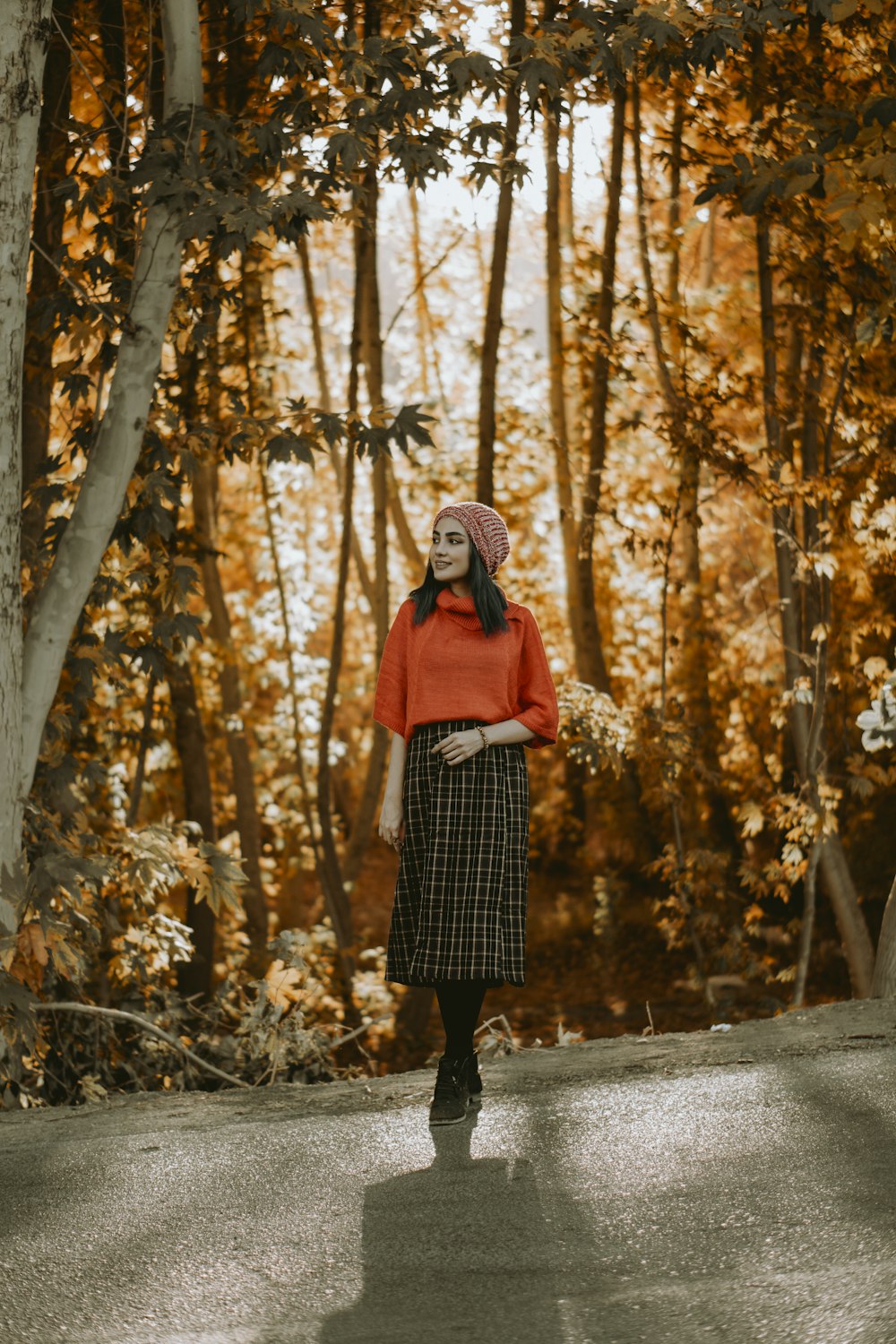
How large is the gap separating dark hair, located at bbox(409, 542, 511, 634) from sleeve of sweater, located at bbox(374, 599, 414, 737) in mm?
66

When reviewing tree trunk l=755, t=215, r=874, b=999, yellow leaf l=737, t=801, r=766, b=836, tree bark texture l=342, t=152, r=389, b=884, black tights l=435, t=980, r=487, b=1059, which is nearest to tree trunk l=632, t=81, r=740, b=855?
tree trunk l=755, t=215, r=874, b=999

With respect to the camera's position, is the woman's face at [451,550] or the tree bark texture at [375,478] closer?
the woman's face at [451,550]

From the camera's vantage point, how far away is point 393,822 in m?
4.34

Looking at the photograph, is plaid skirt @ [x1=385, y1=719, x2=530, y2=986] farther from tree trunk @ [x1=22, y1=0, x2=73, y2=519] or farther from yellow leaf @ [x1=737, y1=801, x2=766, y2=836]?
yellow leaf @ [x1=737, y1=801, x2=766, y2=836]

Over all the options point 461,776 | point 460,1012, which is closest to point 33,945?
point 460,1012

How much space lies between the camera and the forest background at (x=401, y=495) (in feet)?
17.9

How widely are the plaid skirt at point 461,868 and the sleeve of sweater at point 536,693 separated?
0.09 metres

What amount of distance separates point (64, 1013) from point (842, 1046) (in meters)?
3.42

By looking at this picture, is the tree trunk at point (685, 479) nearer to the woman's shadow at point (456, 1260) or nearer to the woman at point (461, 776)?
the woman at point (461, 776)

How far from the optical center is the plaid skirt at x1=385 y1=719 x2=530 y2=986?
4.17m

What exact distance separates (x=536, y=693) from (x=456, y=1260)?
175cm

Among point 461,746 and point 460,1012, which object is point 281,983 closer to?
point 460,1012

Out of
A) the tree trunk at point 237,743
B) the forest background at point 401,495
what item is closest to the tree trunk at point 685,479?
the forest background at point 401,495

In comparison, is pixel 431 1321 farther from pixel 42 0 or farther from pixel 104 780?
pixel 42 0
